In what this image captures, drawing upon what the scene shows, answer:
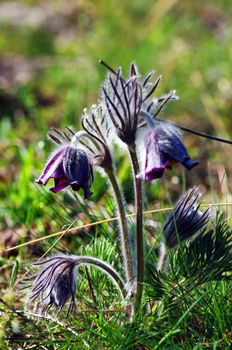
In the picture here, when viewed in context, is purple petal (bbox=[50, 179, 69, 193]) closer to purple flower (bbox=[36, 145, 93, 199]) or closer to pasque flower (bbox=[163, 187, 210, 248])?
purple flower (bbox=[36, 145, 93, 199])

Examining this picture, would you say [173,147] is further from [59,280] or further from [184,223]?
[59,280]

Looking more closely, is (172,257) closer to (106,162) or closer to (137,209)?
(137,209)

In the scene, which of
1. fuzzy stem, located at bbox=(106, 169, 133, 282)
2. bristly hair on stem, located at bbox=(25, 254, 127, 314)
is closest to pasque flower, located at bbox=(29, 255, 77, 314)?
bristly hair on stem, located at bbox=(25, 254, 127, 314)

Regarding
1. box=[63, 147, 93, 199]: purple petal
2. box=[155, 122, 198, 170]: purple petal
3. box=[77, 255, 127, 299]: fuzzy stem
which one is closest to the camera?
box=[155, 122, 198, 170]: purple petal

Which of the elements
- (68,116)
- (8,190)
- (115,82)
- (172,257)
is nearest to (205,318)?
(172,257)

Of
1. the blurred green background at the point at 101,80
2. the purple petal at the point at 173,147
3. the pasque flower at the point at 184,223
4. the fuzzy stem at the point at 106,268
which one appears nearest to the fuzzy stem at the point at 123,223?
the fuzzy stem at the point at 106,268

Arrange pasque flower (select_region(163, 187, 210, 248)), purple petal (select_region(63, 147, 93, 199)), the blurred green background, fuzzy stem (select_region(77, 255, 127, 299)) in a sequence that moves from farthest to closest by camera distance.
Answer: the blurred green background
pasque flower (select_region(163, 187, 210, 248))
fuzzy stem (select_region(77, 255, 127, 299))
purple petal (select_region(63, 147, 93, 199))
